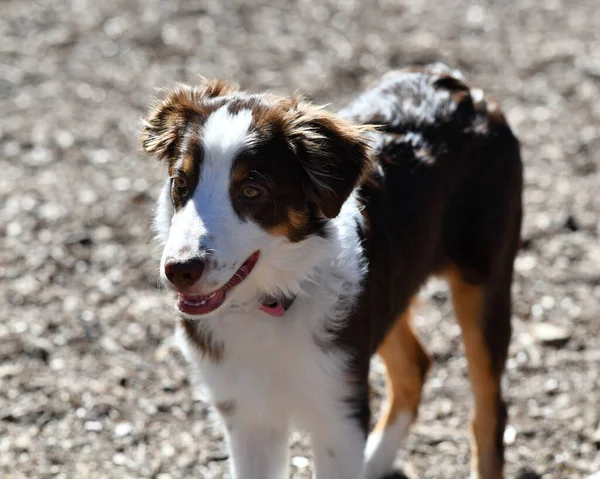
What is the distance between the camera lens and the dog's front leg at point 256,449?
3.84 m

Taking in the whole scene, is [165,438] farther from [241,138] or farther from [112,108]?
[112,108]

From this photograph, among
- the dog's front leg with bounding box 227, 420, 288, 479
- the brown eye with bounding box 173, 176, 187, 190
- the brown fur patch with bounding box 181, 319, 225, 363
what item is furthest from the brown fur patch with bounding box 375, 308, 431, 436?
the brown eye with bounding box 173, 176, 187, 190

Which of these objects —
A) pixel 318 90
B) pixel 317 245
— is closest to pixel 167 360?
pixel 317 245

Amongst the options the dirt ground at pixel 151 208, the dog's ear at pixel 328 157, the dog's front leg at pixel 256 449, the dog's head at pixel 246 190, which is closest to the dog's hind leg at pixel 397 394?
the dirt ground at pixel 151 208

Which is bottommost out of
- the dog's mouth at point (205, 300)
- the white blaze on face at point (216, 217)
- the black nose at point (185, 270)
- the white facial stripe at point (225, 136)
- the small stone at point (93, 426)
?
the small stone at point (93, 426)

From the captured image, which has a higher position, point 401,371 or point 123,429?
point 401,371

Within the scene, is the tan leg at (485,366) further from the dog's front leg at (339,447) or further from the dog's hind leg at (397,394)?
the dog's front leg at (339,447)

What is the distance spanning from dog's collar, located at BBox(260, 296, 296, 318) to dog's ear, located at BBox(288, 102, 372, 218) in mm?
407

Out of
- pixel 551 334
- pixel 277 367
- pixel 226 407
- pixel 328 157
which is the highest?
pixel 328 157

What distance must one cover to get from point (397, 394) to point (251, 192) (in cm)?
185

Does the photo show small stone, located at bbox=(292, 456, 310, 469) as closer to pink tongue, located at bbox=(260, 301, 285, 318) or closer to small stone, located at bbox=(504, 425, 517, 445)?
small stone, located at bbox=(504, 425, 517, 445)

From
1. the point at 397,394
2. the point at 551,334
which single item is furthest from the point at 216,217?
the point at 551,334

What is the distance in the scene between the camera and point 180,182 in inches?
135

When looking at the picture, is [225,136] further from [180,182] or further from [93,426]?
[93,426]
